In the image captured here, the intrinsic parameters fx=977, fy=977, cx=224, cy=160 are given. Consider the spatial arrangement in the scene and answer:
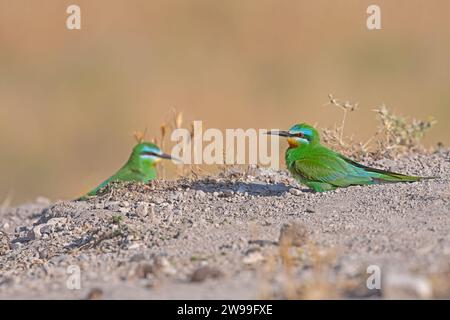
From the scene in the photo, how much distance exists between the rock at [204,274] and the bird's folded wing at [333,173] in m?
1.90

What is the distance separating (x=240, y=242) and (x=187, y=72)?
28.2 ft

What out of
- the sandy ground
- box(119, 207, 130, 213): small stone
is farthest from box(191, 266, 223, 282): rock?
box(119, 207, 130, 213): small stone

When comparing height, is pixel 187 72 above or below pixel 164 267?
above

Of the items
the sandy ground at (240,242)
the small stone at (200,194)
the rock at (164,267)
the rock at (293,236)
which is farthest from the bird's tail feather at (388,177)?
the rock at (164,267)

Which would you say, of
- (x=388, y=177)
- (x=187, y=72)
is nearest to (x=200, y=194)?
(x=388, y=177)

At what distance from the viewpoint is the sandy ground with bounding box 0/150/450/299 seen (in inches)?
155

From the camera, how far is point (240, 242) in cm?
463

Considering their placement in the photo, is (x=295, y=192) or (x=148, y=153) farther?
(x=148, y=153)

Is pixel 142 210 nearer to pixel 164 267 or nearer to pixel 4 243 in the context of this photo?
pixel 4 243

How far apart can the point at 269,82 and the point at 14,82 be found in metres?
3.46

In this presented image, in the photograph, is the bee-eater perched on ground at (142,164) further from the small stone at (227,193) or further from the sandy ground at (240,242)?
the small stone at (227,193)

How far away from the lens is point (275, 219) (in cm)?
518
